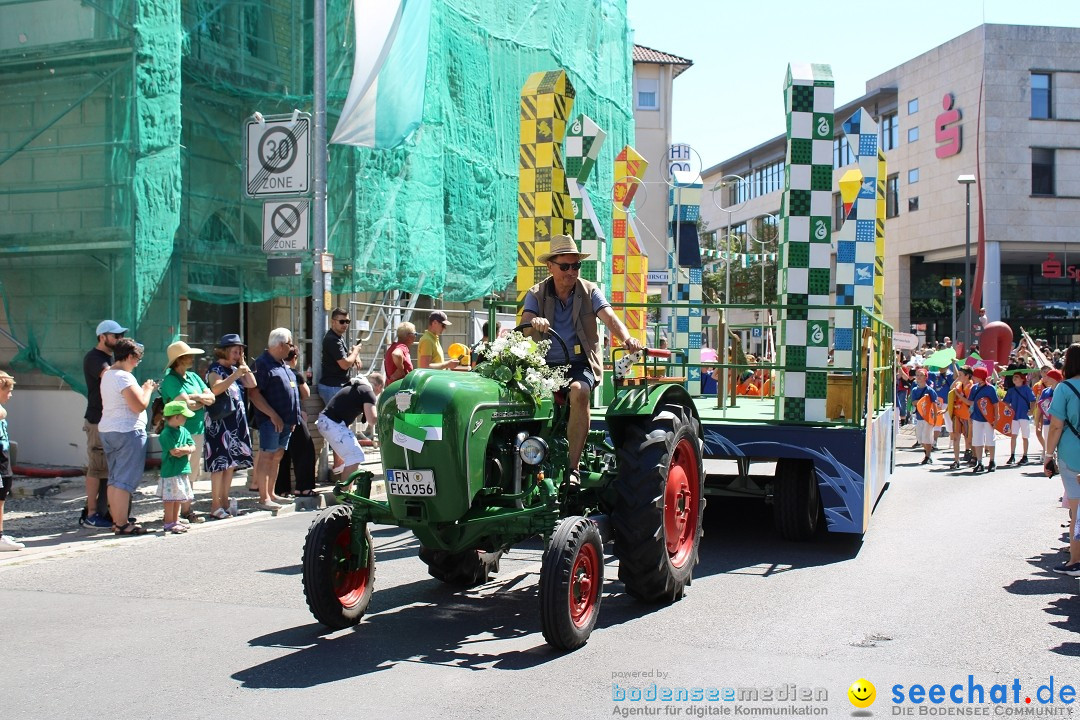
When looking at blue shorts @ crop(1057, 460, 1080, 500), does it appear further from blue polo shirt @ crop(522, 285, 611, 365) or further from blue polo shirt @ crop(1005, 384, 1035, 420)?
blue polo shirt @ crop(1005, 384, 1035, 420)

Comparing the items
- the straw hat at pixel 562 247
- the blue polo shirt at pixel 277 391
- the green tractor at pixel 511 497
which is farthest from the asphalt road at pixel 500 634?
the straw hat at pixel 562 247

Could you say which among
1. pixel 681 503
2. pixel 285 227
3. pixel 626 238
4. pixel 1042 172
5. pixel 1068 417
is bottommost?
pixel 681 503

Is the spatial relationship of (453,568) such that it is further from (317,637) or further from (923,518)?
(923,518)

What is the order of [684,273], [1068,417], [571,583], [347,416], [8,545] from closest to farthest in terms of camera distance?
[571,583] → [1068,417] → [8,545] → [347,416] → [684,273]

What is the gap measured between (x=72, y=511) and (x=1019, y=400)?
13828 mm

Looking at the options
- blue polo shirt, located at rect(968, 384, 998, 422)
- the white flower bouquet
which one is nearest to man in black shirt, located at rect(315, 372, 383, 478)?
the white flower bouquet

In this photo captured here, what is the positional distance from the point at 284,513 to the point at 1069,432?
24.1 ft

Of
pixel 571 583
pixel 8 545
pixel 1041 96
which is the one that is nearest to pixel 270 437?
pixel 8 545

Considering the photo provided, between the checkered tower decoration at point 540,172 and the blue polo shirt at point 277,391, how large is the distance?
3633 mm

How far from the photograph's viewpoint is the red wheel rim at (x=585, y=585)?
5.85 metres

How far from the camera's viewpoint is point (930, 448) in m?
17.9

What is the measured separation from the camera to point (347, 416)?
32.4 ft

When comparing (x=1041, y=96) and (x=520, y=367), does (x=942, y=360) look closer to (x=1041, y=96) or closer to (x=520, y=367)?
(x=520, y=367)

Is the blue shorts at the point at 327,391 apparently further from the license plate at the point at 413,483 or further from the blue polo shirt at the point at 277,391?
the license plate at the point at 413,483
